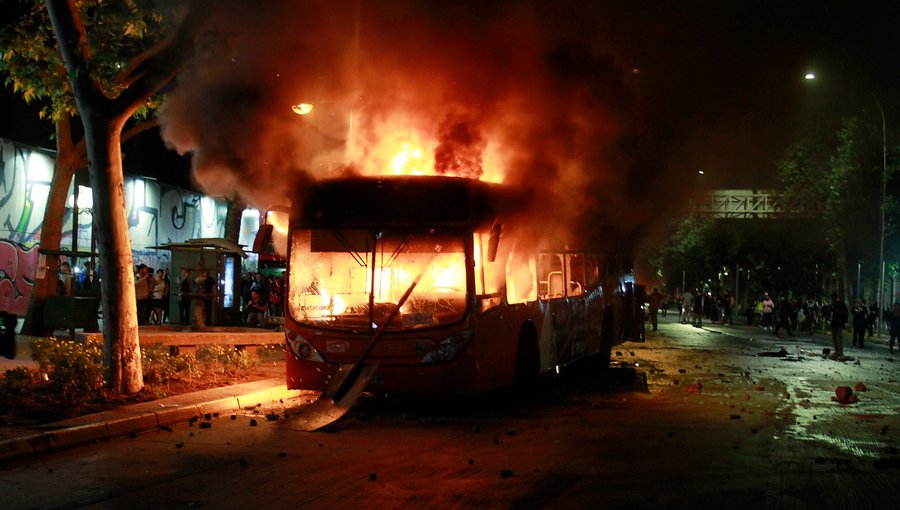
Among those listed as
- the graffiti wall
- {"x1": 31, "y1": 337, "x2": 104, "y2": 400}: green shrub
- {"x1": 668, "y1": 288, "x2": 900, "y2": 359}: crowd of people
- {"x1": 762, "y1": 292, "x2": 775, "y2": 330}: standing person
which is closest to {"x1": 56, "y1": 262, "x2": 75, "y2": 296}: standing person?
the graffiti wall

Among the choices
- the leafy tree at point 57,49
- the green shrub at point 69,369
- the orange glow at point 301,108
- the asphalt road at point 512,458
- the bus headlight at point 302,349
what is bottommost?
the asphalt road at point 512,458

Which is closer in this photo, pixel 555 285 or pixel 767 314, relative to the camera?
pixel 555 285

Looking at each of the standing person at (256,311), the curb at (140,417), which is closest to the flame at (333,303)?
the curb at (140,417)

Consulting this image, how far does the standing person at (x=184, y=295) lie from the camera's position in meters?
20.6

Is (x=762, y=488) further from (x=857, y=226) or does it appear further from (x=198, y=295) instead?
(x=857, y=226)

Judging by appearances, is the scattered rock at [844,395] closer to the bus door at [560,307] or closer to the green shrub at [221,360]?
the bus door at [560,307]

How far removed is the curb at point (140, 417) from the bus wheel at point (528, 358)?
11.5 ft

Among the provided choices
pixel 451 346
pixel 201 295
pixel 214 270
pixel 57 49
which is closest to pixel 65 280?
pixel 201 295

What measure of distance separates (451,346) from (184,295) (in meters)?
11.0

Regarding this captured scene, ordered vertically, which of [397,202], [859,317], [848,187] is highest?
[848,187]

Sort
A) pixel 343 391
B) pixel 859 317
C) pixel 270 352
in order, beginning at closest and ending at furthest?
pixel 343 391
pixel 270 352
pixel 859 317

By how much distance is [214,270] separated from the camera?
21.8 meters

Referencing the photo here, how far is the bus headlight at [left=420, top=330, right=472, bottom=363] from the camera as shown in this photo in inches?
410

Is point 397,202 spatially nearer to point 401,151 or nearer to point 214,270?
point 401,151
